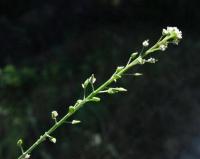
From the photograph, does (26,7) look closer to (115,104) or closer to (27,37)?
(27,37)

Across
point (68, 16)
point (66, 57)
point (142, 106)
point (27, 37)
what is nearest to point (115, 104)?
point (142, 106)

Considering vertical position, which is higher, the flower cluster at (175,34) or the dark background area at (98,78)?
the dark background area at (98,78)

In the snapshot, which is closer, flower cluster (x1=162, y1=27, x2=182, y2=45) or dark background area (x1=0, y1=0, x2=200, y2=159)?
flower cluster (x1=162, y1=27, x2=182, y2=45)

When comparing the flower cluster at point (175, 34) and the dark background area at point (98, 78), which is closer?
the flower cluster at point (175, 34)

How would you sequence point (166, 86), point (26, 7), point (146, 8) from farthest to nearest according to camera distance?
point (146, 8) → point (26, 7) → point (166, 86)

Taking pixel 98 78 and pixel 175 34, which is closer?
pixel 175 34

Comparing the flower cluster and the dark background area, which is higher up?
the dark background area

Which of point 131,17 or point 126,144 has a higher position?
point 131,17

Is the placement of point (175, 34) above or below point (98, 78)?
below
